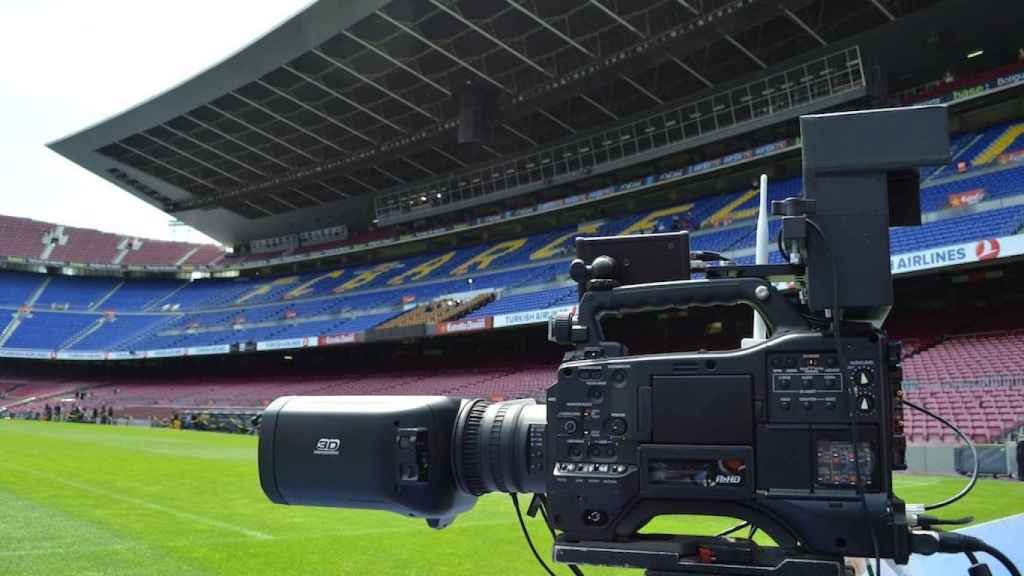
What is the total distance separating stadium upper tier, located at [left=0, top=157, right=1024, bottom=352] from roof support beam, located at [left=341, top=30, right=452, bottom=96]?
8.03 metres

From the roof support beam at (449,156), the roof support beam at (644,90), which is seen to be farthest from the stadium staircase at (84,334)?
the roof support beam at (644,90)

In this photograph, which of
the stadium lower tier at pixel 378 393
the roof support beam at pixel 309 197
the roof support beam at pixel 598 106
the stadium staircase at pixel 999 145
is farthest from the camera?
the roof support beam at pixel 309 197

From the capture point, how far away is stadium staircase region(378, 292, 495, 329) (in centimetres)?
2908

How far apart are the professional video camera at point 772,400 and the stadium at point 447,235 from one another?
1.00 ft

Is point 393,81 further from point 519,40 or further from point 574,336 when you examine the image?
point 574,336

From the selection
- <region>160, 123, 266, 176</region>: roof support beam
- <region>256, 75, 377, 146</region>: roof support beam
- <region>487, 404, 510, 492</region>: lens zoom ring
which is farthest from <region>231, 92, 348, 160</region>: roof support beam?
<region>487, 404, 510, 492</region>: lens zoom ring

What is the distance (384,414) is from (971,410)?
14.4 metres

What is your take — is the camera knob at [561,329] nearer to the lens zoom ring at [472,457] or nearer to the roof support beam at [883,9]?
the lens zoom ring at [472,457]

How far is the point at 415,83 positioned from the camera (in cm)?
2709

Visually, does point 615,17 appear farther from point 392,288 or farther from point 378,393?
point 392,288

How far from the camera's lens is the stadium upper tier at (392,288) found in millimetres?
19109

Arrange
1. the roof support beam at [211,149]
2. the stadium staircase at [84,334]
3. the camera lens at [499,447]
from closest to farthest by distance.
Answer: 1. the camera lens at [499,447]
2. the roof support beam at [211,149]
3. the stadium staircase at [84,334]

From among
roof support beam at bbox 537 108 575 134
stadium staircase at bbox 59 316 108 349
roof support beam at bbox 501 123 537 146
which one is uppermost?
roof support beam at bbox 537 108 575 134

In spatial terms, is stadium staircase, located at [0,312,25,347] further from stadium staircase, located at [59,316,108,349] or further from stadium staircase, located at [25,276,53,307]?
stadium staircase, located at [59,316,108,349]
